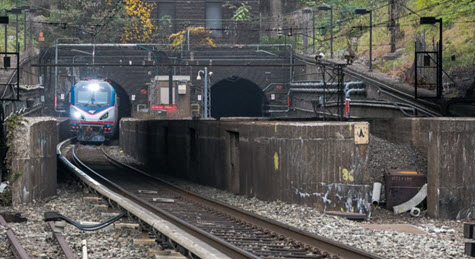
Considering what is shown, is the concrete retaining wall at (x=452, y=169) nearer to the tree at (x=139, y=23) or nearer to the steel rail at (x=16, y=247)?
the steel rail at (x=16, y=247)

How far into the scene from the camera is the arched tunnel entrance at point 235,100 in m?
64.2

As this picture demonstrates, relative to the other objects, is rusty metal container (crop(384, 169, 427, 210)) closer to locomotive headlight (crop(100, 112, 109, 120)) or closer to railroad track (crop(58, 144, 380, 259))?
railroad track (crop(58, 144, 380, 259))

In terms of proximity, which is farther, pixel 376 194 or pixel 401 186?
pixel 376 194

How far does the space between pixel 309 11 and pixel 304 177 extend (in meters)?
44.4

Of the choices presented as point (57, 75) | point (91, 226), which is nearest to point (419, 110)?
point (91, 226)

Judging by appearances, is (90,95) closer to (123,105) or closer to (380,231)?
(123,105)

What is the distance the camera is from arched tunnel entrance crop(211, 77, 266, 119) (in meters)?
64.2

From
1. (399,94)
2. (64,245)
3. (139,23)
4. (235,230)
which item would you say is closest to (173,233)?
(64,245)

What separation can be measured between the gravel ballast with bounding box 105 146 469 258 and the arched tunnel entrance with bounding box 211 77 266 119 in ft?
153

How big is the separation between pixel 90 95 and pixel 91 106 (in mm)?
699

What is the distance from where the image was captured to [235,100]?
66.5 m

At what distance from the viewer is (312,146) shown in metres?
15.6

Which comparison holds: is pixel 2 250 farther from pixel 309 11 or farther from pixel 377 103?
pixel 309 11

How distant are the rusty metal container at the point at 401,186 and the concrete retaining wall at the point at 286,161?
967mm
